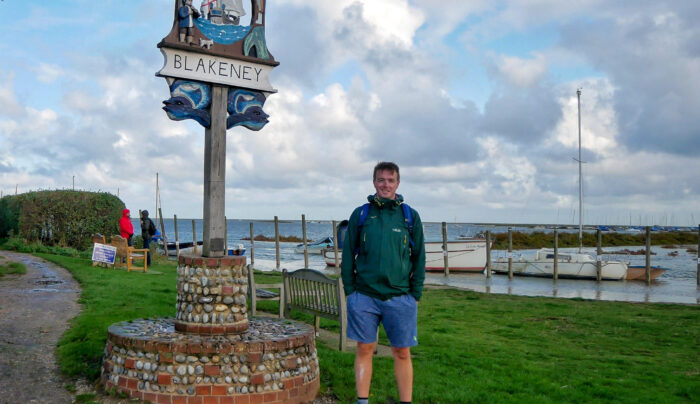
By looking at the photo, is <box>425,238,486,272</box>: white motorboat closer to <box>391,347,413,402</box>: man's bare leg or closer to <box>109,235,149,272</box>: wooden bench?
<box>109,235,149,272</box>: wooden bench

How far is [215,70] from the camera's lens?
5.86m

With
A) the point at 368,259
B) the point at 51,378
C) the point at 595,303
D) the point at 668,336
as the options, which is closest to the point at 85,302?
the point at 51,378

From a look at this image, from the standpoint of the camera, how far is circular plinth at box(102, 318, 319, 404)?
4.67 meters

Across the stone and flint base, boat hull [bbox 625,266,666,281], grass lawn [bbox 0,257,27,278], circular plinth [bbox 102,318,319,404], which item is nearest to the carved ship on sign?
the stone and flint base

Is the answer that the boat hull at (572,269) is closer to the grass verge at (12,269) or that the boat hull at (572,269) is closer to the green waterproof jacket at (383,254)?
the grass verge at (12,269)

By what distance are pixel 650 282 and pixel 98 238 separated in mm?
22877

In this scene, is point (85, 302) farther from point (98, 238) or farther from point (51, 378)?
point (98, 238)

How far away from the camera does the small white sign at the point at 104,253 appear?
51.0 ft

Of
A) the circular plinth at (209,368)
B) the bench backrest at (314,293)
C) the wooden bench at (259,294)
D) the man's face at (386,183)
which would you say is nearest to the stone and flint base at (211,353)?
the circular plinth at (209,368)

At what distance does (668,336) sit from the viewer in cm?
966

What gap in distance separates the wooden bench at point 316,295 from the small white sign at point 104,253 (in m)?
8.67

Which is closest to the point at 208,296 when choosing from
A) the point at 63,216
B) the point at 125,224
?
the point at 125,224

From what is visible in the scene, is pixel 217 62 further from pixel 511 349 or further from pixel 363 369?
pixel 511 349

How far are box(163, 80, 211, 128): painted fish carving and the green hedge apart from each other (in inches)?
689
